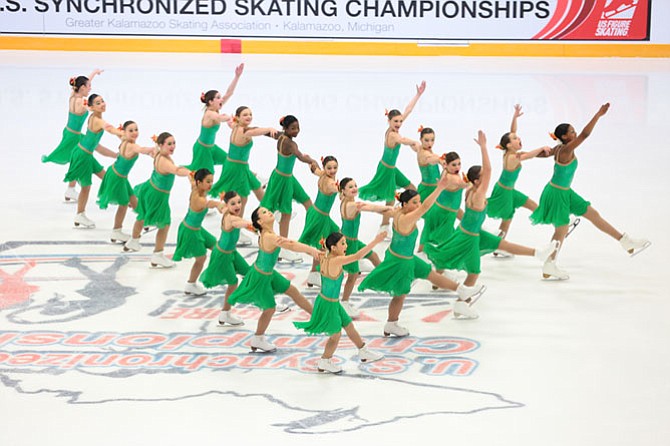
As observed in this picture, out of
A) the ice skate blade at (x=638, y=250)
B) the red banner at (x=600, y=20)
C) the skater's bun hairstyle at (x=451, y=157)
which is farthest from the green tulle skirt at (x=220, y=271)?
the red banner at (x=600, y=20)

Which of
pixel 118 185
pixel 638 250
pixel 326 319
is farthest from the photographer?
pixel 118 185

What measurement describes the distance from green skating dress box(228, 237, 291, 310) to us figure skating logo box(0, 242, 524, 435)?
32 centimetres

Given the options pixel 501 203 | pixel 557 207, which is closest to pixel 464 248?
pixel 557 207

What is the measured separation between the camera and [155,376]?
632cm

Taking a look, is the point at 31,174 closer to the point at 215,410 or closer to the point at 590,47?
the point at 215,410

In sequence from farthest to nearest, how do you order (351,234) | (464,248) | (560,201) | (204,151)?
(204,151) < (560,201) < (464,248) < (351,234)

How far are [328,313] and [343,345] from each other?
22.4 inches

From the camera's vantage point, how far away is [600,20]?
2248 centimetres

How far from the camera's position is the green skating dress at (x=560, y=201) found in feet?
28.1

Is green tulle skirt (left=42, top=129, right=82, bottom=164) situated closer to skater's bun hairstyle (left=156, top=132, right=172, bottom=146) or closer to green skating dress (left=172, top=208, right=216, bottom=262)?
skater's bun hairstyle (left=156, top=132, right=172, bottom=146)

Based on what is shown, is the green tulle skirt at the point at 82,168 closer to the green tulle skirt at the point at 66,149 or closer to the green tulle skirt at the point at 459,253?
the green tulle skirt at the point at 66,149

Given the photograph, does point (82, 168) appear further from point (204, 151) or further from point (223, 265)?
point (223, 265)

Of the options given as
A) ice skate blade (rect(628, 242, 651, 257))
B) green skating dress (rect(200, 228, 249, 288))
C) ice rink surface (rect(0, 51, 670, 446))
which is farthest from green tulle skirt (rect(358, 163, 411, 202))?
green skating dress (rect(200, 228, 249, 288))

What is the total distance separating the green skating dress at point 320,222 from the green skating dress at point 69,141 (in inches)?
133
